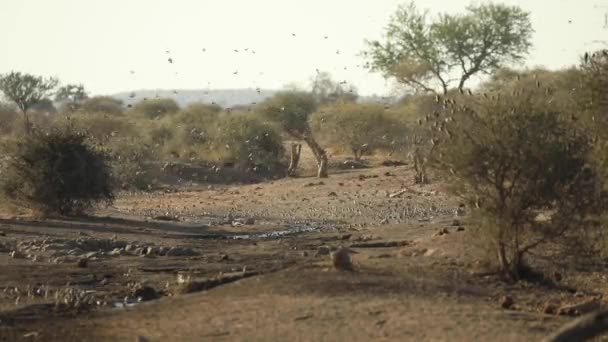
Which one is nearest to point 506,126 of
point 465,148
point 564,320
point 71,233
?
point 465,148

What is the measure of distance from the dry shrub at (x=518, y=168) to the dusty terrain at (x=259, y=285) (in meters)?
0.64

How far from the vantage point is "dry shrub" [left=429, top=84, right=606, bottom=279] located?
45.0 ft

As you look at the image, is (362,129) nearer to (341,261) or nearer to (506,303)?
(341,261)

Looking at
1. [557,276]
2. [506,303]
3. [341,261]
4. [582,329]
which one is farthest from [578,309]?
[582,329]

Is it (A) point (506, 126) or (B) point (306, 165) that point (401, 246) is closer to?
(A) point (506, 126)

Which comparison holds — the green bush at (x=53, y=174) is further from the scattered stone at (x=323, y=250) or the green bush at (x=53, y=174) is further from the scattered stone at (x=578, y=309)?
the scattered stone at (x=578, y=309)

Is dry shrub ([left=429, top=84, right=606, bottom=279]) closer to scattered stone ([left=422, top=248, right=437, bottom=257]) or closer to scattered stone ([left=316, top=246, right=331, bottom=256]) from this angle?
scattered stone ([left=422, top=248, right=437, bottom=257])

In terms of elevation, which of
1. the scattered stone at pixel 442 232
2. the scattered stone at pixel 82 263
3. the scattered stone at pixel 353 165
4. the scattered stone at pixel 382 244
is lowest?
the scattered stone at pixel 353 165

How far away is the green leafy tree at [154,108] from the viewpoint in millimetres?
64562

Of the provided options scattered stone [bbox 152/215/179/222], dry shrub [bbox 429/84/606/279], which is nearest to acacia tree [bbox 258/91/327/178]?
scattered stone [bbox 152/215/179/222]

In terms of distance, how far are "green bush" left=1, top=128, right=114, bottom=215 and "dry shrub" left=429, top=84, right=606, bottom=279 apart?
10.3 m

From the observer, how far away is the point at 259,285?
12977 mm

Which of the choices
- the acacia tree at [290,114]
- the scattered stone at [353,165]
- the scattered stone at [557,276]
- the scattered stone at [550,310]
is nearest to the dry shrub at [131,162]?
the acacia tree at [290,114]

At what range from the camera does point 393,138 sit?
43.5 metres
